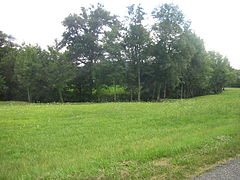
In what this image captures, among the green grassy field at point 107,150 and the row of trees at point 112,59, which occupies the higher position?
the row of trees at point 112,59

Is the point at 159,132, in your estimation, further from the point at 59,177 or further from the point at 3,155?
the point at 3,155

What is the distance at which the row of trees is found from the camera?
32594mm

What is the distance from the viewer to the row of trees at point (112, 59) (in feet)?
107

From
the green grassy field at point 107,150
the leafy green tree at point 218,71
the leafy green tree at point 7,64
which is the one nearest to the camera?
the green grassy field at point 107,150

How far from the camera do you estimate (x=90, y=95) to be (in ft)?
131

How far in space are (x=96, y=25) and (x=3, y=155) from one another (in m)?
36.7

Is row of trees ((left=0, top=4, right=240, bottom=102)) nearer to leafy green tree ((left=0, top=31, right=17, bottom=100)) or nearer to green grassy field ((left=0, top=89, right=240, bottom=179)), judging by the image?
leafy green tree ((left=0, top=31, right=17, bottom=100))

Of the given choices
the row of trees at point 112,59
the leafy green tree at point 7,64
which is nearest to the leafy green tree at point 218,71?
the row of trees at point 112,59

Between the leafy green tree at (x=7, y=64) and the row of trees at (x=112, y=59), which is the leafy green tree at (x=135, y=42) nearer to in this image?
the row of trees at (x=112, y=59)

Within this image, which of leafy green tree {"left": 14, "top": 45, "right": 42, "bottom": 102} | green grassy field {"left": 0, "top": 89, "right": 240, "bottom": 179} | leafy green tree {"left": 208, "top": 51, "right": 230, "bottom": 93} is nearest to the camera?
green grassy field {"left": 0, "top": 89, "right": 240, "bottom": 179}

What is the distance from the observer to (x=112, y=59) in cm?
3344

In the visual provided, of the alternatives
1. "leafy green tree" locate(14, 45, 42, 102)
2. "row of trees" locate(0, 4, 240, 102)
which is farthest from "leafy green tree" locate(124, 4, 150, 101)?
"leafy green tree" locate(14, 45, 42, 102)

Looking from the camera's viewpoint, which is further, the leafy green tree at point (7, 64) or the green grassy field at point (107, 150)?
the leafy green tree at point (7, 64)

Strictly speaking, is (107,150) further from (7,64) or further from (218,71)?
(218,71)
